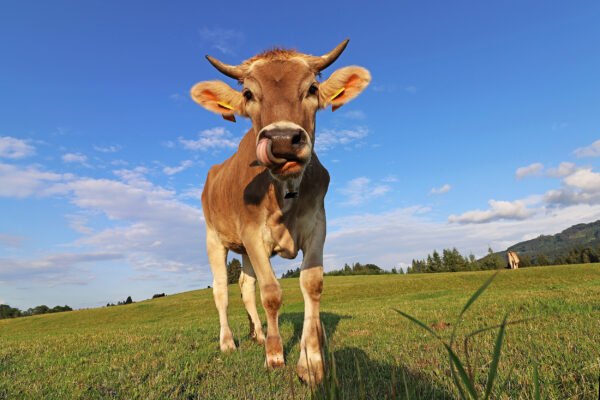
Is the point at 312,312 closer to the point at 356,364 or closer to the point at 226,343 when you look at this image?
the point at 226,343

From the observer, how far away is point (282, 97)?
3.96 m

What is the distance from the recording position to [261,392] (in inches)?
121

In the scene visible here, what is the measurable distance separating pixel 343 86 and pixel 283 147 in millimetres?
1979

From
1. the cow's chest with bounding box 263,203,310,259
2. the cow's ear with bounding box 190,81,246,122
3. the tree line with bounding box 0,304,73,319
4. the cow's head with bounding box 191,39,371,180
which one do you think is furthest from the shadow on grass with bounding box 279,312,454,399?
the tree line with bounding box 0,304,73,319

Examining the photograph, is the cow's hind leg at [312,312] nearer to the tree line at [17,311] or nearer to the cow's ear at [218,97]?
the cow's ear at [218,97]

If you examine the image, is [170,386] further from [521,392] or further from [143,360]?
[521,392]

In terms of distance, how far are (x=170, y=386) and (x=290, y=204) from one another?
7.70ft

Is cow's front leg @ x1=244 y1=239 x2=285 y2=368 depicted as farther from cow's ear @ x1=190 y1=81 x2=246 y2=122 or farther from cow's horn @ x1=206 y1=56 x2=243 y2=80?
cow's horn @ x1=206 y1=56 x2=243 y2=80

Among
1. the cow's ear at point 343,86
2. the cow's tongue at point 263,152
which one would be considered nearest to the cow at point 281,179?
the cow's ear at point 343,86

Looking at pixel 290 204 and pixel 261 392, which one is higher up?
pixel 290 204

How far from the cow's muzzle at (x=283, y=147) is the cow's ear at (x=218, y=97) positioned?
158 cm

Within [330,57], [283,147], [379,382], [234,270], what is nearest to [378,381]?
[379,382]

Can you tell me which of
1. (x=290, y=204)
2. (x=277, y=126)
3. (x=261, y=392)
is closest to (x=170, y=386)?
(x=261, y=392)

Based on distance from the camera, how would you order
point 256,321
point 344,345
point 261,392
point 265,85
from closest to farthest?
point 261,392 < point 265,85 < point 344,345 < point 256,321
